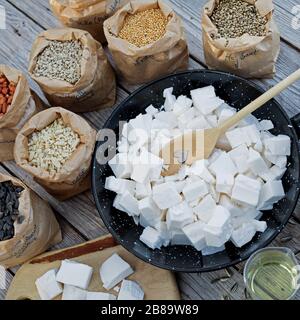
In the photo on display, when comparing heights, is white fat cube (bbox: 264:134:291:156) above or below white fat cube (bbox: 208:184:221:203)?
above

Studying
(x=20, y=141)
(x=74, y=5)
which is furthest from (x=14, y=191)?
(x=74, y=5)

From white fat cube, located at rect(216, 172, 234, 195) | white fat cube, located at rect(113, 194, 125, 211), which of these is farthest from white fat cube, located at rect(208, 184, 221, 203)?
white fat cube, located at rect(113, 194, 125, 211)

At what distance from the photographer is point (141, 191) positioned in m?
1.57

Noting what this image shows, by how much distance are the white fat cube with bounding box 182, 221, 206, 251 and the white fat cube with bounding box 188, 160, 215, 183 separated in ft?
0.35

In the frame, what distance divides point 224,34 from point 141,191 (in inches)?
18.2

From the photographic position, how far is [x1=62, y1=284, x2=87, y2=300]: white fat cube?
1652mm

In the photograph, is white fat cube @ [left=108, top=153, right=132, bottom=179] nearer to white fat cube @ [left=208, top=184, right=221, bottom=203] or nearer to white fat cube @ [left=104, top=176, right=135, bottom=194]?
white fat cube @ [left=104, top=176, right=135, bottom=194]

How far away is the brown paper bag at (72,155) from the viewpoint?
1.61m

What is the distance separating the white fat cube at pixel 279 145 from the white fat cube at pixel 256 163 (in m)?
0.04

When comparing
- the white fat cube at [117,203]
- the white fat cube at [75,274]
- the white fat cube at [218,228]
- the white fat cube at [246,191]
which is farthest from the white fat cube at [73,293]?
the white fat cube at [246,191]

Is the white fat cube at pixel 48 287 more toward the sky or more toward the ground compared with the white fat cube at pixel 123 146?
more toward the ground

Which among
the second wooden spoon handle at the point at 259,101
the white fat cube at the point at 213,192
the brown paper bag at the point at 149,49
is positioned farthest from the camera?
the brown paper bag at the point at 149,49

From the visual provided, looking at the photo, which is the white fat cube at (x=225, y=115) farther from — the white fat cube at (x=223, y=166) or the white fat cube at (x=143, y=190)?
the white fat cube at (x=143, y=190)

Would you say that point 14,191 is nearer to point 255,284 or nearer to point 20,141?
point 20,141
